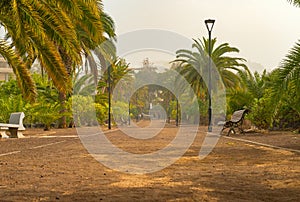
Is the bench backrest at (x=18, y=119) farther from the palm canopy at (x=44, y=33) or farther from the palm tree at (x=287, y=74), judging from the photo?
the palm tree at (x=287, y=74)

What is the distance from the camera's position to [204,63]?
48000mm

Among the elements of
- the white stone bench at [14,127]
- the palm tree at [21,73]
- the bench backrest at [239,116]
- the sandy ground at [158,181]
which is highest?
the palm tree at [21,73]

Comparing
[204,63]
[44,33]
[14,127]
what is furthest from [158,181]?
[204,63]

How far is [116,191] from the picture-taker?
229 inches

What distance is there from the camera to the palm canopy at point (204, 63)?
4584 cm

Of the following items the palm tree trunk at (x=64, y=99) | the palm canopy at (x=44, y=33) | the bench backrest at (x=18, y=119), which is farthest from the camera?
the palm tree trunk at (x=64, y=99)

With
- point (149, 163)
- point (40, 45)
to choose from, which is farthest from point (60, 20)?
point (149, 163)

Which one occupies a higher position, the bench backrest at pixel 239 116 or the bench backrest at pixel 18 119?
the bench backrest at pixel 239 116

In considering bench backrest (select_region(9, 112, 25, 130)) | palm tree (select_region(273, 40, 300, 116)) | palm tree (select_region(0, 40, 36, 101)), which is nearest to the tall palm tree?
palm tree (select_region(0, 40, 36, 101))

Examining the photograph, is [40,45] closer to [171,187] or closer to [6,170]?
[6,170]

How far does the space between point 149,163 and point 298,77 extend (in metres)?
4.39

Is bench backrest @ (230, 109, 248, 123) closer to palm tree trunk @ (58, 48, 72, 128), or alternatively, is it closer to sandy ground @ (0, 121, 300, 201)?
palm tree trunk @ (58, 48, 72, 128)

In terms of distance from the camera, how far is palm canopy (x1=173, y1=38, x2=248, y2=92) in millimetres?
45844

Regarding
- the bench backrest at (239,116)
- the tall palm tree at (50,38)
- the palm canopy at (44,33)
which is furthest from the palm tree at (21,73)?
the bench backrest at (239,116)
